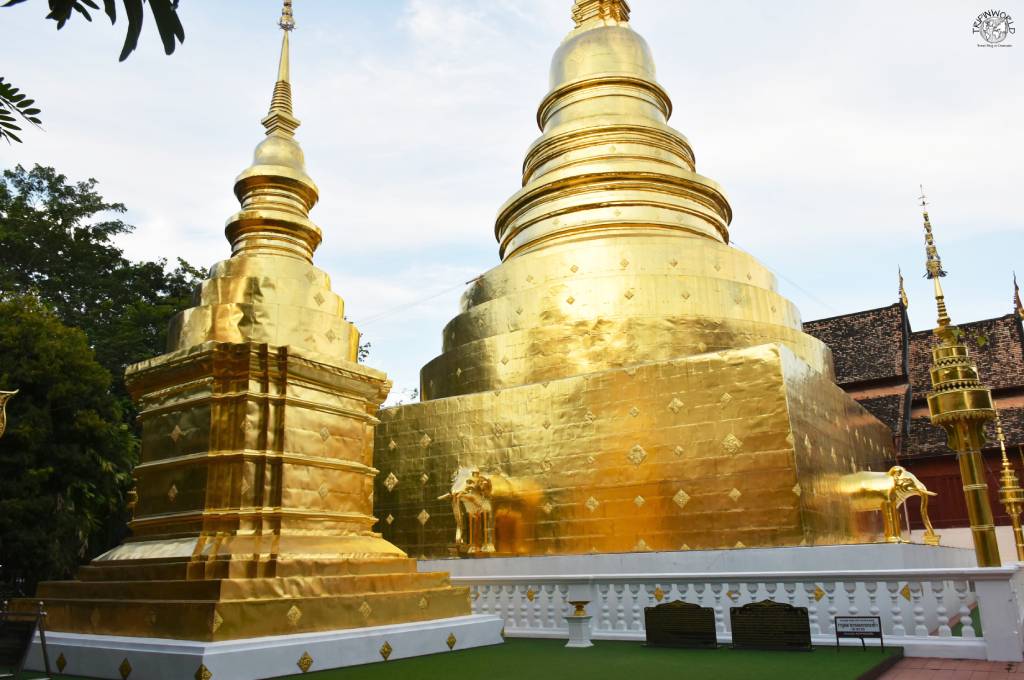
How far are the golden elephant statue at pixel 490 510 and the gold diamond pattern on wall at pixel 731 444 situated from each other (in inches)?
94.8

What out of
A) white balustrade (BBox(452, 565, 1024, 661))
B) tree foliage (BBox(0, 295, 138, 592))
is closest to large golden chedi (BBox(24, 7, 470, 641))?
white balustrade (BBox(452, 565, 1024, 661))

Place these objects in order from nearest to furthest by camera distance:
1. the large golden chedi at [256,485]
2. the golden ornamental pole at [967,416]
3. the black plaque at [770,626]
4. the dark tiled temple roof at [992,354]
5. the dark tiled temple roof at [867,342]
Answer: the large golden chedi at [256,485]
the black plaque at [770,626]
the golden ornamental pole at [967,416]
the dark tiled temple roof at [992,354]
the dark tiled temple roof at [867,342]

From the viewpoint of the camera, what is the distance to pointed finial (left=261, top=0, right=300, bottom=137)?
29.9 ft

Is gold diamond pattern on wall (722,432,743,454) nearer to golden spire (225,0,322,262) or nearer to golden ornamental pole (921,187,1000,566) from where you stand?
golden ornamental pole (921,187,1000,566)

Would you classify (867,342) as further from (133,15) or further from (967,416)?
(133,15)

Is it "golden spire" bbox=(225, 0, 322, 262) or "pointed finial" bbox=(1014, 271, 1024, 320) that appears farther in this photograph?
"pointed finial" bbox=(1014, 271, 1024, 320)

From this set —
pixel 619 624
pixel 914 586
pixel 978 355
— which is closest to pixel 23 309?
pixel 619 624

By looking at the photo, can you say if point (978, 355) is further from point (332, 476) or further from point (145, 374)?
point (145, 374)

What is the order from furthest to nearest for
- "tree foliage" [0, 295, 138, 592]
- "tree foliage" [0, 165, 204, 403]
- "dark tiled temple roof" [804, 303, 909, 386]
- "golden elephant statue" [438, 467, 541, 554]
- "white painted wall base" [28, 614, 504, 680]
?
"tree foliage" [0, 165, 204, 403] → "dark tiled temple roof" [804, 303, 909, 386] → "tree foliage" [0, 295, 138, 592] → "golden elephant statue" [438, 467, 541, 554] → "white painted wall base" [28, 614, 504, 680]

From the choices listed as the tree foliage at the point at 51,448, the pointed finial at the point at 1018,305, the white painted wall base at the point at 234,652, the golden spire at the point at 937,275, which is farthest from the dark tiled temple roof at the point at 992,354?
the tree foliage at the point at 51,448

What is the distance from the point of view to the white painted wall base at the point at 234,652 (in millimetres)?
4910

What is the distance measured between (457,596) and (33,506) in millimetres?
9409

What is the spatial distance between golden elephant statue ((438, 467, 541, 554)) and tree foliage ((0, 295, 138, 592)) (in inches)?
307

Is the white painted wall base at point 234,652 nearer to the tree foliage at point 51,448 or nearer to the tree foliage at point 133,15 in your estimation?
the tree foliage at point 133,15
